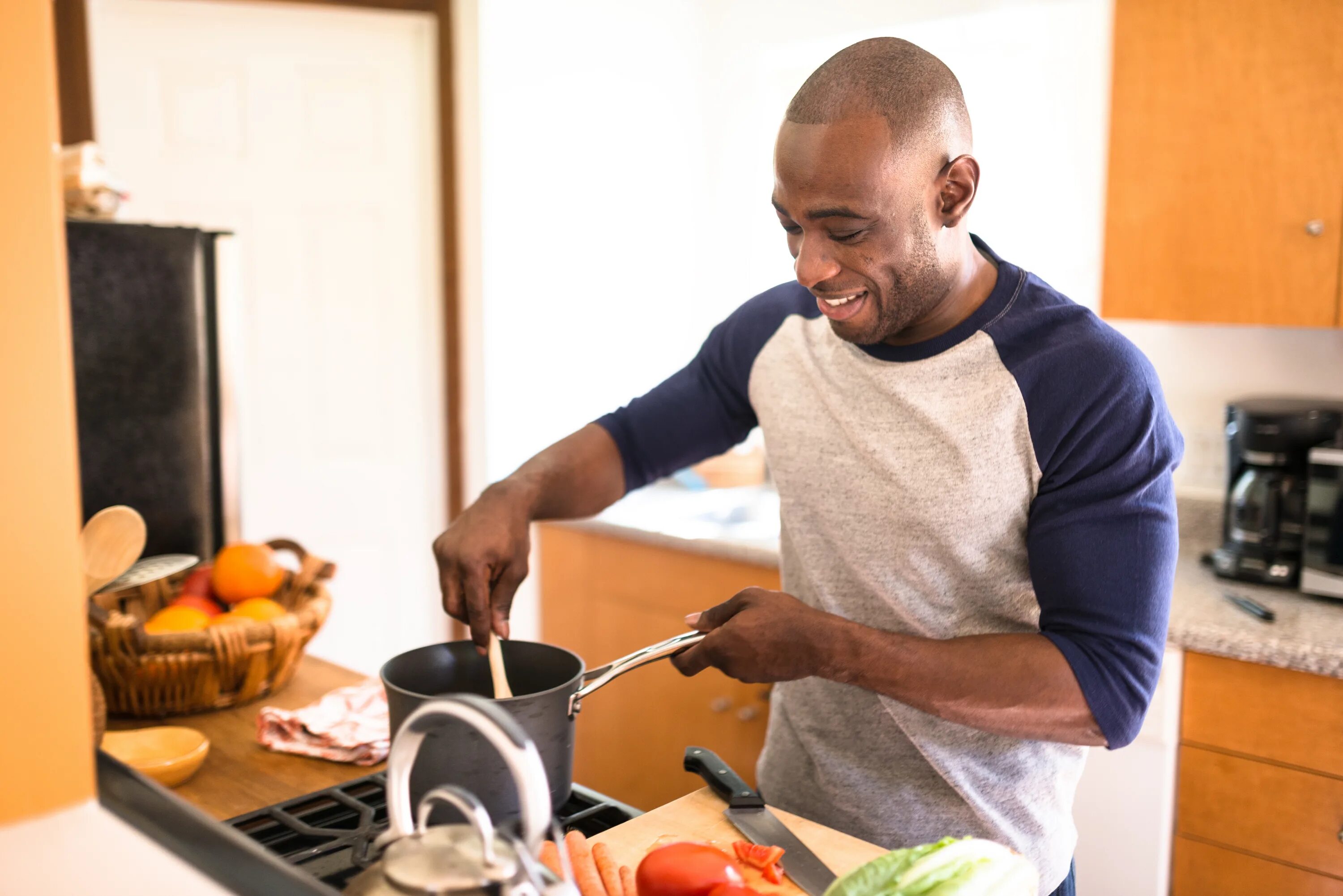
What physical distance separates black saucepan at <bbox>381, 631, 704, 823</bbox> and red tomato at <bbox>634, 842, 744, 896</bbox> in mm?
111

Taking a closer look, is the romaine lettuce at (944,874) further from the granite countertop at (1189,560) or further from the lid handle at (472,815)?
the granite countertop at (1189,560)

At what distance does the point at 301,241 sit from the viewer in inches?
117

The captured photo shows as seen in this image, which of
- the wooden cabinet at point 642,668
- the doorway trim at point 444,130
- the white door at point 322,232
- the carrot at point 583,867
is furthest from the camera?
the white door at point 322,232

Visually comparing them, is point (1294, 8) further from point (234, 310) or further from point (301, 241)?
point (301, 241)

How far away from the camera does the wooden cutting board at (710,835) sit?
0.93 meters

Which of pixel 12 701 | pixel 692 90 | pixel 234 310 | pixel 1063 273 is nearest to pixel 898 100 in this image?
pixel 12 701

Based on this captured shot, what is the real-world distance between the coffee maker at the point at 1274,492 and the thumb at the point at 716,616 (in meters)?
1.37

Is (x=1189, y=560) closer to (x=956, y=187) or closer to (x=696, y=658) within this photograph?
(x=956, y=187)

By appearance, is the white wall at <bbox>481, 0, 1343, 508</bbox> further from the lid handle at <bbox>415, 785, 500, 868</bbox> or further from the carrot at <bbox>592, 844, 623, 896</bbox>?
the lid handle at <bbox>415, 785, 500, 868</bbox>

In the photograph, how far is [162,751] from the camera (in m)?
1.14

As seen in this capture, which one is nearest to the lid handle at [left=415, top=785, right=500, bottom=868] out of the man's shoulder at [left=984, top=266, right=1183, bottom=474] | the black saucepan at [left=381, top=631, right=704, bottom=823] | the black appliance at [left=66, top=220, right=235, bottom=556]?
the black saucepan at [left=381, top=631, right=704, bottom=823]

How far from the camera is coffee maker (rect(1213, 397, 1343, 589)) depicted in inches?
76.8

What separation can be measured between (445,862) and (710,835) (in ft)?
1.47

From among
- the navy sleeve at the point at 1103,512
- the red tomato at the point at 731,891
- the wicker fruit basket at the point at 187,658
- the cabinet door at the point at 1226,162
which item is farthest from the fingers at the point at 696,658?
the cabinet door at the point at 1226,162
